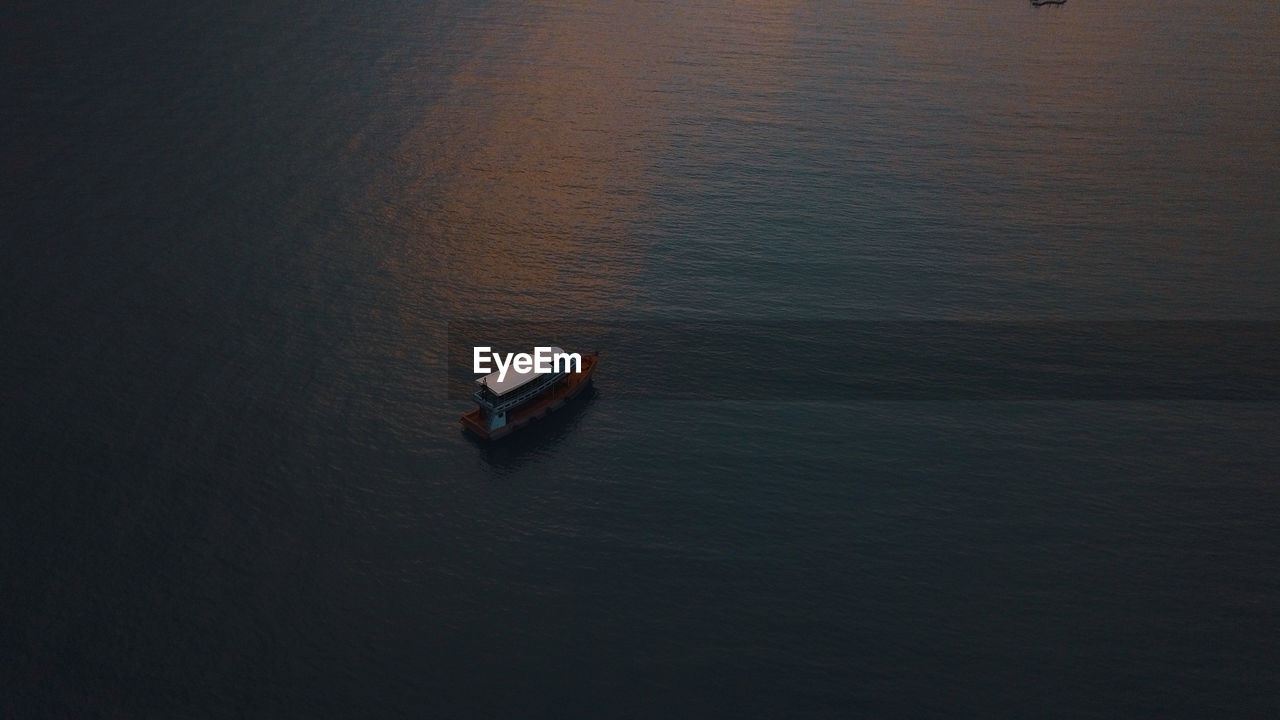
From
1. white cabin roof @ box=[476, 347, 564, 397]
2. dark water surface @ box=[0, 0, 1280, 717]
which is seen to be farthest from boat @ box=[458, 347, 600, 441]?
dark water surface @ box=[0, 0, 1280, 717]

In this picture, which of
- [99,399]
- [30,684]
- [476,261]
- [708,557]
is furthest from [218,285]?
[708,557]

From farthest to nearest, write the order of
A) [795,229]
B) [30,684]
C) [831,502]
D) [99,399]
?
[795,229], [99,399], [831,502], [30,684]

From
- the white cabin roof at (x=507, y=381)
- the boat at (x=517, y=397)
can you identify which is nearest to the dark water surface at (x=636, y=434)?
the boat at (x=517, y=397)

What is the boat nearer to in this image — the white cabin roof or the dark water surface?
the white cabin roof

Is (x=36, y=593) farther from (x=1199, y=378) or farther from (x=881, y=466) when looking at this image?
(x=1199, y=378)

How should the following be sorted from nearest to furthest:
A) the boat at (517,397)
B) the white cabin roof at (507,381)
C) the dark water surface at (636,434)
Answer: the dark water surface at (636,434), the boat at (517,397), the white cabin roof at (507,381)

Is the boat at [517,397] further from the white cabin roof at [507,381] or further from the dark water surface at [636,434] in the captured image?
the dark water surface at [636,434]
